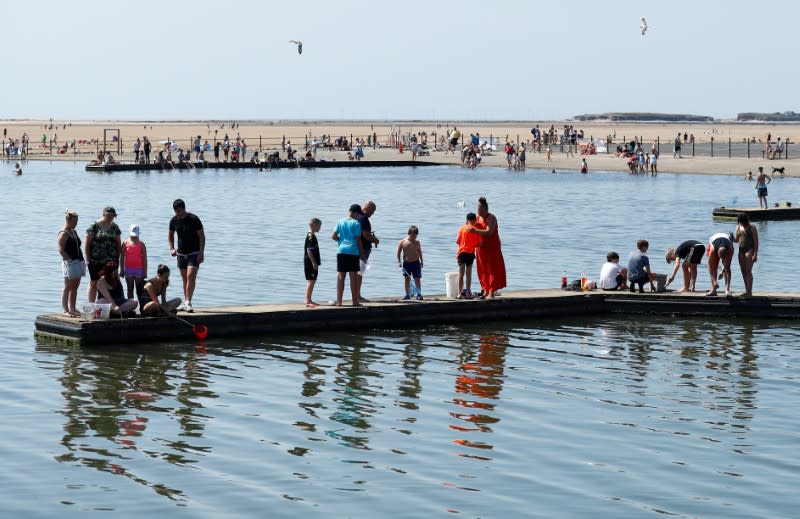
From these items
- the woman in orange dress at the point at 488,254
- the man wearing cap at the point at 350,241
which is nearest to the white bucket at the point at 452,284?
the woman in orange dress at the point at 488,254

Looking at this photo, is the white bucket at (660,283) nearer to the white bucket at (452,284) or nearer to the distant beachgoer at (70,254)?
the white bucket at (452,284)

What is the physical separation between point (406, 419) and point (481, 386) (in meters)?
2.28

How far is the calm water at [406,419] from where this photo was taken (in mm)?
12398

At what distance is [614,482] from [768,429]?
3113 mm

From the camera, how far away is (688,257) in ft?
77.7

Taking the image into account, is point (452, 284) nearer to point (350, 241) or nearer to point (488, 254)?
point (488, 254)

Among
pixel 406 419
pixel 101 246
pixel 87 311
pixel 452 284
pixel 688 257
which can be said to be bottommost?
pixel 406 419

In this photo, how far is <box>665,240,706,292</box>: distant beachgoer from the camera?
23.4 m

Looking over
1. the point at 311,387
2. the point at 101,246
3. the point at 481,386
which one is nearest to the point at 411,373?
the point at 481,386

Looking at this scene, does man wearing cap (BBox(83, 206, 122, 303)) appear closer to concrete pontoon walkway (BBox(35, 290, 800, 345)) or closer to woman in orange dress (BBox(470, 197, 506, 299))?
concrete pontoon walkway (BBox(35, 290, 800, 345))

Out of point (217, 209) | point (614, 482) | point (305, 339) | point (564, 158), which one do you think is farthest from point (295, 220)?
point (564, 158)

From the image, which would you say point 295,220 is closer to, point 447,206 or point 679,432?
point 447,206

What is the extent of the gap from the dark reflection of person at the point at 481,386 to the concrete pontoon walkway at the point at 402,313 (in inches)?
50.6

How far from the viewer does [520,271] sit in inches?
1280
